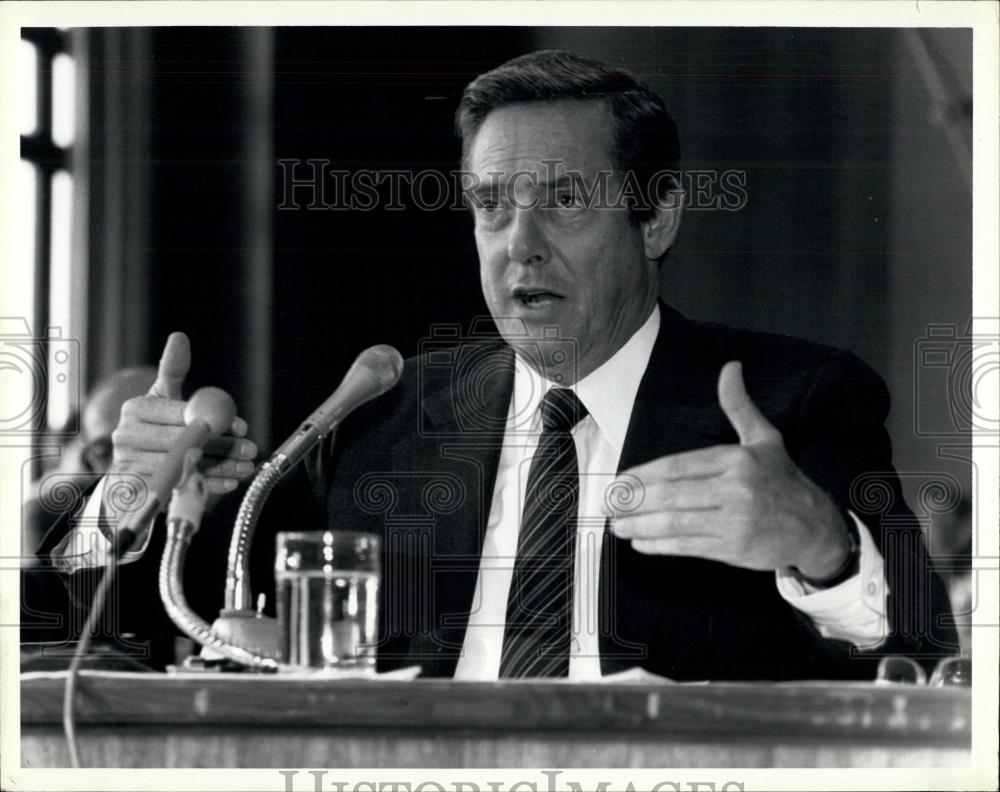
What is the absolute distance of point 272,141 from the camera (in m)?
2.90

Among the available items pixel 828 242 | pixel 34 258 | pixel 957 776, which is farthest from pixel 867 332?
pixel 34 258

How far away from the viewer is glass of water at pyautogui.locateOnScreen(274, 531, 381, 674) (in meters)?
2.22

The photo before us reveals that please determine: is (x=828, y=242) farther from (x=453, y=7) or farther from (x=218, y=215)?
(x=218, y=215)

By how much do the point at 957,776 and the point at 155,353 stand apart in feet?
5.33

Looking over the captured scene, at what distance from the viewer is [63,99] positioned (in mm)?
2873

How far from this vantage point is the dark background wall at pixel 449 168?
2861mm

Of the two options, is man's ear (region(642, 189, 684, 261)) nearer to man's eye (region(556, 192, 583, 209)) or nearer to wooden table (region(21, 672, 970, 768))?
man's eye (region(556, 192, 583, 209))

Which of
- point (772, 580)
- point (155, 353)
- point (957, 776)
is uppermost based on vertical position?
point (155, 353)

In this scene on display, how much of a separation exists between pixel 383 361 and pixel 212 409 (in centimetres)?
34

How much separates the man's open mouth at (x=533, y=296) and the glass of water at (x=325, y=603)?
0.73m

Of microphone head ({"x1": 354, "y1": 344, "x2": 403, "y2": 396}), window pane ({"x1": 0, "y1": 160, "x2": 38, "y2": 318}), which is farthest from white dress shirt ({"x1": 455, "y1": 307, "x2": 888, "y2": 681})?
window pane ({"x1": 0, "y1": 160, "x2": 38, "y2": 318})
